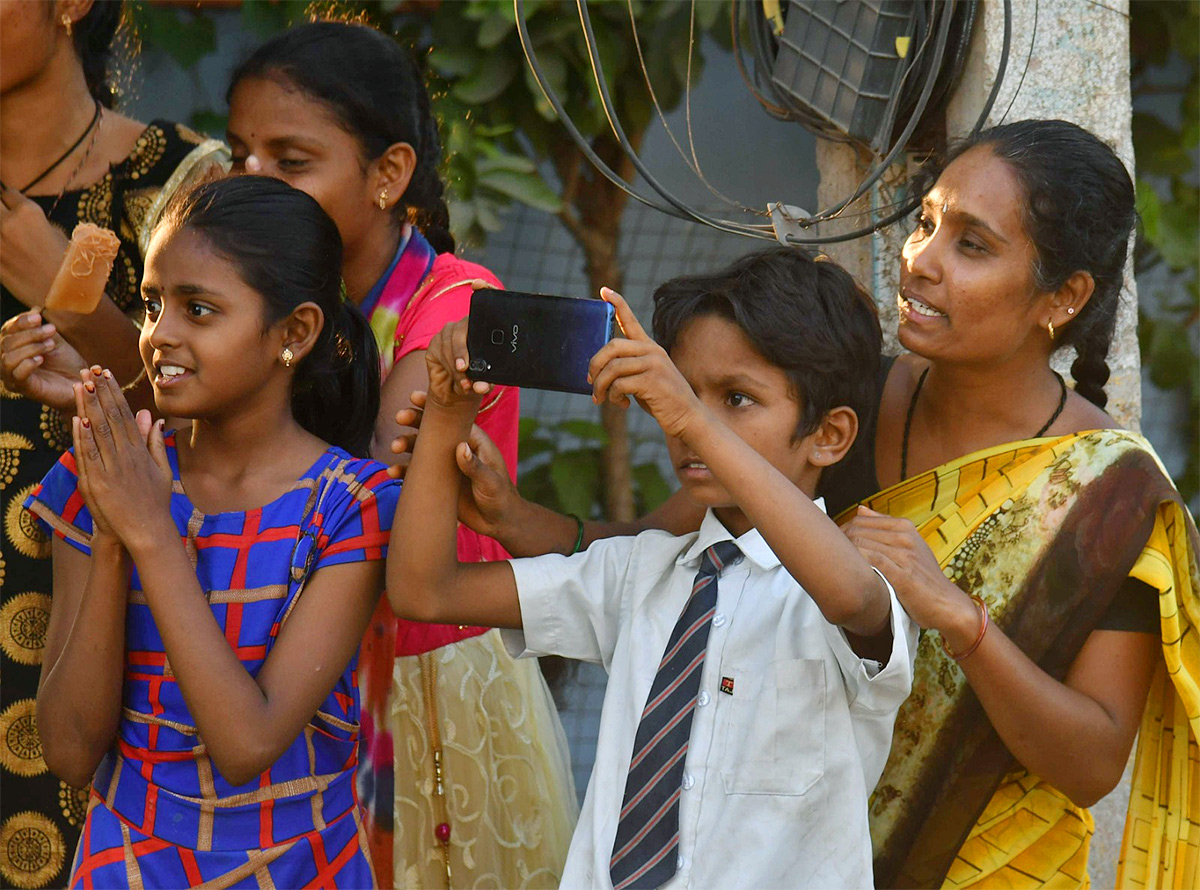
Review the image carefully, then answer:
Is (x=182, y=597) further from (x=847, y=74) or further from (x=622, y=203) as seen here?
(x=622, y=203)

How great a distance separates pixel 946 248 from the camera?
6.75ft

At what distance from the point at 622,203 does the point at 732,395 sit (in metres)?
2.59

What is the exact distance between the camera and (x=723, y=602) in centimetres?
184

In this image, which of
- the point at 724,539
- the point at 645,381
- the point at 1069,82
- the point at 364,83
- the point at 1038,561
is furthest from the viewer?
the point at 1069,82

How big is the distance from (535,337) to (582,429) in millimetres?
2492

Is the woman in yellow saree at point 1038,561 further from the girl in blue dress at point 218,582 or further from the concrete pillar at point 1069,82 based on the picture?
the girl in blue dress at point 218,582

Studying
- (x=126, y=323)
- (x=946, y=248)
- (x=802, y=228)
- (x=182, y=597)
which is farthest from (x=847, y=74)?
(x=182, y=597)

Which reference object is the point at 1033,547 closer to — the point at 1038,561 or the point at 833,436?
the point at 1038,561

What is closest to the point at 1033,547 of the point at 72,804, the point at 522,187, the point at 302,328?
the point at 302,328

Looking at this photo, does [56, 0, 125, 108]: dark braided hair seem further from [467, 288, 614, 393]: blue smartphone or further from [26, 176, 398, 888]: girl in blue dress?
[467, 288, 614, 393]: blue smartphone

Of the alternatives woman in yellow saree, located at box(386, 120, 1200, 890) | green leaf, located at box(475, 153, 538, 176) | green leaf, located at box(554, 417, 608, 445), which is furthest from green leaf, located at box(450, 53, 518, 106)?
woman in yellow saree, located at box(386, 120, 1200, 890)

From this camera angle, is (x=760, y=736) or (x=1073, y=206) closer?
(x=760, y=736)

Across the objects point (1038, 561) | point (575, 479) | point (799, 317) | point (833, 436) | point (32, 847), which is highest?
point (799, 317)

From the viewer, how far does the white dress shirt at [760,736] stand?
1734 millimetres
